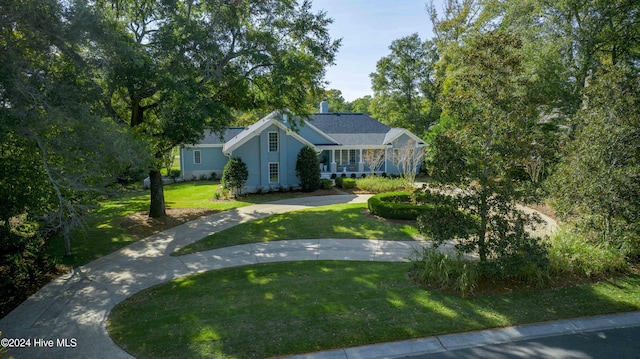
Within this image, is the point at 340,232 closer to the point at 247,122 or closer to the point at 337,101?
the point at 247,122

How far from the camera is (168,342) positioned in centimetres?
622

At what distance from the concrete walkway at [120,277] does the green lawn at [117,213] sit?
852 millimetres

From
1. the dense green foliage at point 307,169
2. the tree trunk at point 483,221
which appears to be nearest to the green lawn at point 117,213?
the dense green foliage at point 307,169

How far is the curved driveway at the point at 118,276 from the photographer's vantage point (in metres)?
6.48

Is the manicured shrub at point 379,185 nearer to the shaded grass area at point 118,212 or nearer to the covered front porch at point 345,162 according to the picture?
the shaded grass area at point 118,212

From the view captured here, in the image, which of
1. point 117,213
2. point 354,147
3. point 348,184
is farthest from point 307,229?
point 354,147

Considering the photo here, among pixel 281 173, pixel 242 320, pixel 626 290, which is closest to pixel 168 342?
pixel 242 320

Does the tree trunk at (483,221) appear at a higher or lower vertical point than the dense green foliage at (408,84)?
lower

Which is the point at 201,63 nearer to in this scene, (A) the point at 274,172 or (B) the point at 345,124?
(A) the point at 274,172

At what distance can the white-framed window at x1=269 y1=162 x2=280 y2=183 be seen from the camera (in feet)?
76.7

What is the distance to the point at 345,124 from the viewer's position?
3180 cm

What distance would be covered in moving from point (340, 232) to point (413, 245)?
2.95m

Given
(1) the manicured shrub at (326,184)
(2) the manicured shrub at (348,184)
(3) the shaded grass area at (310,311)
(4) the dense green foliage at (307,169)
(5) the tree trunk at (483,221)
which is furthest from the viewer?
(2) the manicured shrub at (348,184)

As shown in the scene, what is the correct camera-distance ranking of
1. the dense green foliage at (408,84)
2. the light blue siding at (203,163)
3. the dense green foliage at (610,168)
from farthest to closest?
the dense green foliage at (408,84)
the light blue siding at (203,163)
the dense green foliage at (610,168)
